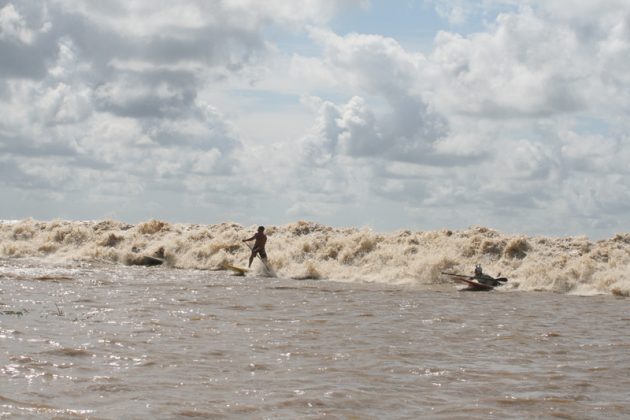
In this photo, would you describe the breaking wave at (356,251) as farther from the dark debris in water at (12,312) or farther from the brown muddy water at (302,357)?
the dark debris in water at (12,312)

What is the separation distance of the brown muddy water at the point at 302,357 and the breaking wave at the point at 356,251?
5685 mm

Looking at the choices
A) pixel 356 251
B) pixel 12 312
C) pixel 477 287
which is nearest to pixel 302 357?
pixel 12 312

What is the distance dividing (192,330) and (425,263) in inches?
543

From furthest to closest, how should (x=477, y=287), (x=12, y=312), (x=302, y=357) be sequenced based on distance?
(x=477, y=287) < (x=12, y=312) < (x=302, y=357)

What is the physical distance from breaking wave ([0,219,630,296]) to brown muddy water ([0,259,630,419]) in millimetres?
5685

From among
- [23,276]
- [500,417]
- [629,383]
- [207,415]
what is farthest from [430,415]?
[23,276]

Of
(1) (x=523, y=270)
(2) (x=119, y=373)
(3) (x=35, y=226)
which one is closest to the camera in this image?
(2) (x=119, y=373)

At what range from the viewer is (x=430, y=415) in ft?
21.5

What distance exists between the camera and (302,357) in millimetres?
9180

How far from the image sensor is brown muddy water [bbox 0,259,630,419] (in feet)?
22.2

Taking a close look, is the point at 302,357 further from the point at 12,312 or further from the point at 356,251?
the point at 356,251

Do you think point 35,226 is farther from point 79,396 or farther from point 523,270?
point 79,396

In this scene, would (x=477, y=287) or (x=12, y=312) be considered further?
(x=477, y=287)

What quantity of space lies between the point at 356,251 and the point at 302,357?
59.2 feet
